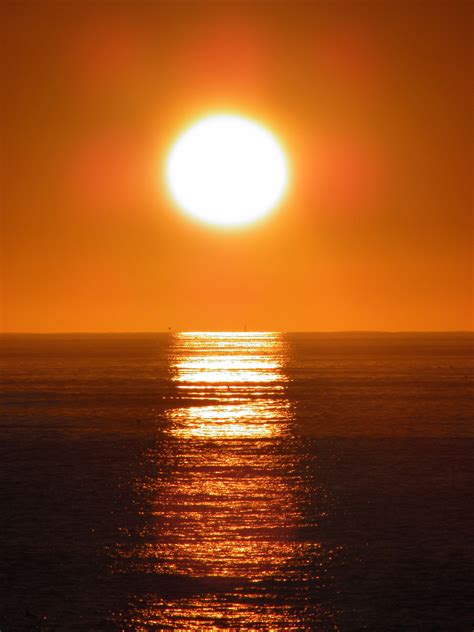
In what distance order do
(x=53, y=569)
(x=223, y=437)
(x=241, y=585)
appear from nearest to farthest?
(x=241, y=585), (x=53, y=569), (x=223, y=437)

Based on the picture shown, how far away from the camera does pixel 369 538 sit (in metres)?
21.1

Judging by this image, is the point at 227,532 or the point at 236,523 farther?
the point at 236,523

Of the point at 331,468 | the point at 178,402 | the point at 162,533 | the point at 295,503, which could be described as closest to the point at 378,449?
the point at 331,468

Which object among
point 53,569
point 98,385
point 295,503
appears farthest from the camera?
point 98,385

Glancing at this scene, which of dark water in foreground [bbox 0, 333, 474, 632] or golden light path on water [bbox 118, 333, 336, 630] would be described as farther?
dark water in foreground [bbox 0, 333, 474, 632]

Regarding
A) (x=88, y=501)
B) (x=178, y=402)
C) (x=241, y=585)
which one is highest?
(x=178, y=402)

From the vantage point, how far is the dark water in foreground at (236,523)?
1609 cm

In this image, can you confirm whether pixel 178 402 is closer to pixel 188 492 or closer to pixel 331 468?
pixel 331 468

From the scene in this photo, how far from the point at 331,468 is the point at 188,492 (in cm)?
761

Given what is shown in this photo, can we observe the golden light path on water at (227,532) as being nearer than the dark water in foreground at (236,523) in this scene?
Yes

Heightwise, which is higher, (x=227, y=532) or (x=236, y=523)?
(x=236, y=523)

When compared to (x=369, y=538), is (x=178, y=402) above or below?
above

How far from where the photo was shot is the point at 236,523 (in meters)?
22.0

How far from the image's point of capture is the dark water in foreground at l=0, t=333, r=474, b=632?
16.1 m
